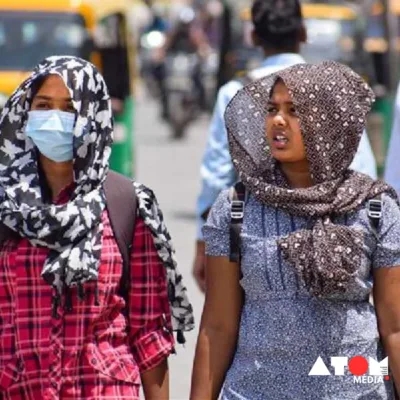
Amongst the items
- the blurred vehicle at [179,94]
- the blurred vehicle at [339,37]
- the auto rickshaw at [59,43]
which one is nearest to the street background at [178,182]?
the blurred vehicle at [179,94]

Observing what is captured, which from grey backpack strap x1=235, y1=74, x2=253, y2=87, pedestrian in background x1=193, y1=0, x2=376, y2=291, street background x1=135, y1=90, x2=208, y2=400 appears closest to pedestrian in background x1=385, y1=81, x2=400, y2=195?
pedestrian in background x1=193, y1=0, x2=376, y2=291

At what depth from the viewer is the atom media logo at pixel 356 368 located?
4.00 m

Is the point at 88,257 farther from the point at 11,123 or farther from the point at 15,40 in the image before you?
the point at 15,40

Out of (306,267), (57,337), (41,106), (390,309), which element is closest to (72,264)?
(57,337)

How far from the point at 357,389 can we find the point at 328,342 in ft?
0.46

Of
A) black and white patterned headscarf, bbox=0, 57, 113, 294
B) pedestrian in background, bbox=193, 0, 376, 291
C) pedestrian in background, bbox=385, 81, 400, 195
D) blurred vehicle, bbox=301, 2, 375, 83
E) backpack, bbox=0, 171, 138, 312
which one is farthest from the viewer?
blurred vehicle, bbox=301, 2, 375, 83

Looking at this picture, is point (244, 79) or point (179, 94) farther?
point (179, 94)

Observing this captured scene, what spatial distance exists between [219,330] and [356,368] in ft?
1.17

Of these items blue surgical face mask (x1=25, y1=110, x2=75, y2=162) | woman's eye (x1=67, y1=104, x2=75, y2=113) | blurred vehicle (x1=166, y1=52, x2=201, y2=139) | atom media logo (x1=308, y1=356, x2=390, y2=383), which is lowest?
blurred vehicle (x1=166, y1=52, x2=201, y2=139)

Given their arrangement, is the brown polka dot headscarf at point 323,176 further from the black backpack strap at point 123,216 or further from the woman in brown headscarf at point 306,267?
the black backpack strap at point 123,216

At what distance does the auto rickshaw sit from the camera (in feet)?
47.1

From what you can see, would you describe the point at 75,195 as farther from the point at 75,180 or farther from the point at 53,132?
the point at 53,132

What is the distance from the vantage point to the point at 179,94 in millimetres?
24328

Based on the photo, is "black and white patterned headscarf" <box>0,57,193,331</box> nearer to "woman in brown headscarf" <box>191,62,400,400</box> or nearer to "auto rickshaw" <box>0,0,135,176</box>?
"woman in brown headscarf" <box>191,62,400,400</box>
